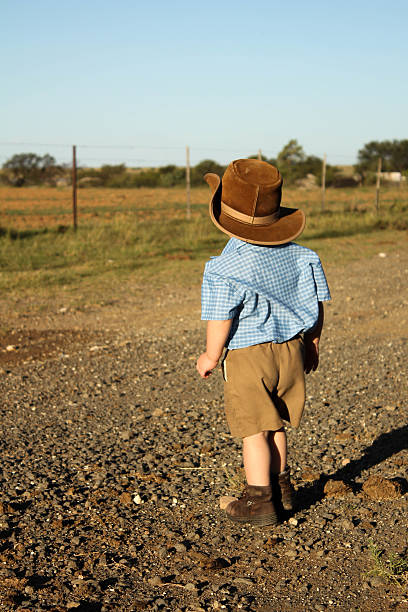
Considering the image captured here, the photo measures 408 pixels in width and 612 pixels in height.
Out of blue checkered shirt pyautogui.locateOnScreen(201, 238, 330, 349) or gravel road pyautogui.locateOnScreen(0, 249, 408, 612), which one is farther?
blue checkered shirt pyautogui.locateOnScreen(201, 238, 330, 349)

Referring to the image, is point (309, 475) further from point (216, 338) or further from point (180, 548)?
point (216, 338)

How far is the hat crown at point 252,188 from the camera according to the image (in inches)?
106

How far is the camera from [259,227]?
2.75 meters

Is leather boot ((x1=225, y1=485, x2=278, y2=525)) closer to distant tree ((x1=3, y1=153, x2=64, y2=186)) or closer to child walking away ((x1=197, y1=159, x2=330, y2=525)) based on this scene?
child walking away ((x1=197, y1=159, x2=330, y2=525))

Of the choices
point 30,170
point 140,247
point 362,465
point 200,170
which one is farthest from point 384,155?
point 362,465

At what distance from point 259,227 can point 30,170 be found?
54.6 metres

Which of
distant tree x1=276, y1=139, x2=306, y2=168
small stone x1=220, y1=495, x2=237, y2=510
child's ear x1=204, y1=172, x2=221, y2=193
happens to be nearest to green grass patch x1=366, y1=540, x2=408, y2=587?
small stone x1=220, y1=495, x2=237, y2=510

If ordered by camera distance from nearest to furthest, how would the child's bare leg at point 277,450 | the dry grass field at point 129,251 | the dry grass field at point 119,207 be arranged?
the child's bare leg at point 277,450
the dry grass field at point 129,251
the dry grass field at point 119,207

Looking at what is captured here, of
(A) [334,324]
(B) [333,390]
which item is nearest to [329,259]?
(A) [334,324]

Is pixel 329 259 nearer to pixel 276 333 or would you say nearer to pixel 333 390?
pixel 333 390

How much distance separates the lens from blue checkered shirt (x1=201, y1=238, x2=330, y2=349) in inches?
105

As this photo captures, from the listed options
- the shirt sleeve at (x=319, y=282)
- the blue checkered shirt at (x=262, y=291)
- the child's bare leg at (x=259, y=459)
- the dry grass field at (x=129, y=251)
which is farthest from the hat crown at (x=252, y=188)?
the dry grass field at (x=129, y=251)

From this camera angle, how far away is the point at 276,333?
274cm

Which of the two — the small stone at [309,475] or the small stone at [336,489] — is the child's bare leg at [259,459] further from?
the small stone at [309,475]
